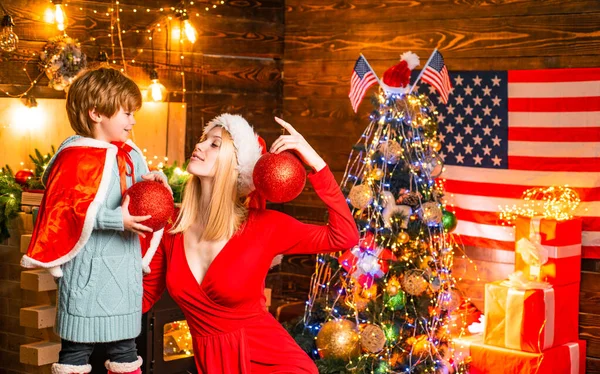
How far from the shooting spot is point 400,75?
465cm

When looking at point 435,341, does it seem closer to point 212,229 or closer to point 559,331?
point 559,331

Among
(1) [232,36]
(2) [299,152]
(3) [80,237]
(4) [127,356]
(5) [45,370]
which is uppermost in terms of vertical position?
(1) [232,36]

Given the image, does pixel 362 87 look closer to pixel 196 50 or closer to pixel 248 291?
pixel 196 50

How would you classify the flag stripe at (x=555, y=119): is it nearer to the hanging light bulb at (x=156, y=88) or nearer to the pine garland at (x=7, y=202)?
the hanging light bulb at (x=156, y=88)

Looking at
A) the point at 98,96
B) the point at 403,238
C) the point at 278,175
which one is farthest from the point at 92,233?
the point at 403,238

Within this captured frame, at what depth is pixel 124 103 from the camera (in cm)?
289

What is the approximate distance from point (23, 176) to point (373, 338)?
2021 millimetres

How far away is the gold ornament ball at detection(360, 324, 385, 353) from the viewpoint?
174 inches

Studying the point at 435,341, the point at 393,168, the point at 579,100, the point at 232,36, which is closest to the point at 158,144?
the point at 232,36

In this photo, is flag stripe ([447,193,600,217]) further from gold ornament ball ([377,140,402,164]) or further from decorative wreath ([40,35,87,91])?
decorative wreath ([40,35,87,91])

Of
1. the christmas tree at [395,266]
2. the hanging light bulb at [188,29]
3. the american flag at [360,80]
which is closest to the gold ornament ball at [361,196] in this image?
the christmas tree at [395,266]

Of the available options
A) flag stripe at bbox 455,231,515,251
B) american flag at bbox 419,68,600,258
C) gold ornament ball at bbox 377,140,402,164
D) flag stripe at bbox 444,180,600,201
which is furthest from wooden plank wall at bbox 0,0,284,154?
gold ornament ball at bbox 377,140,402,164

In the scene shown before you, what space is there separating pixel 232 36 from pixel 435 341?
2.66 meters

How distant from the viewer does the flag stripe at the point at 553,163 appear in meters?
5.02
